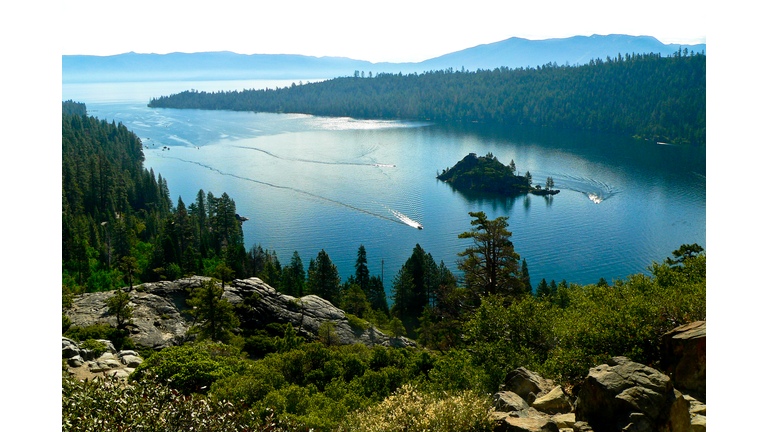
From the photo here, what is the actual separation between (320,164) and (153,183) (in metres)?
25.9

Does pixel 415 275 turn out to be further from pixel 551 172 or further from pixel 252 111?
pixel 252 111

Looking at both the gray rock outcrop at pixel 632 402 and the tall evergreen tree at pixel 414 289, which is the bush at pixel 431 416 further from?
the tall evergreen tree at pixel 414 289

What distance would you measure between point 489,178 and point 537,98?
8250 centimetres

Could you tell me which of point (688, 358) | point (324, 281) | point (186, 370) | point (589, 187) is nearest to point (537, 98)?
point (589, 187)

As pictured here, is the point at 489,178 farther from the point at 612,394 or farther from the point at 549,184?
the point at 612,394

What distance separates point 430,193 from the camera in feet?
228

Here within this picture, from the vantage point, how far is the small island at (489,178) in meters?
74.4

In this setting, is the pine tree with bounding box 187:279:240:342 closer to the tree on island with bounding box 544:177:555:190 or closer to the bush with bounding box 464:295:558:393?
the bush with bounding box 464:295:558:393

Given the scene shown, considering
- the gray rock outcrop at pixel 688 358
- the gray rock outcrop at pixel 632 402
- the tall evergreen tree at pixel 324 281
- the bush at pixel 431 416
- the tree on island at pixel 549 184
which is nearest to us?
the gray rock outcrop at pixel 632 402

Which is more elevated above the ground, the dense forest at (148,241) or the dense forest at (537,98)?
the dense forest at (537,98)

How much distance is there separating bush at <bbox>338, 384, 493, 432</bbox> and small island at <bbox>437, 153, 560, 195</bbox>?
66.9 m

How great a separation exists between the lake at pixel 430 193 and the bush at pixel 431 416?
36.9 meters

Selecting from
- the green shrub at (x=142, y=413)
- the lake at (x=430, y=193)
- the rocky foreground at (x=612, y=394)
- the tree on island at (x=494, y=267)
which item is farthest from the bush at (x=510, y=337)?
the lake at (x=430, y=193)

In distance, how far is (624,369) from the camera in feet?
27.1
